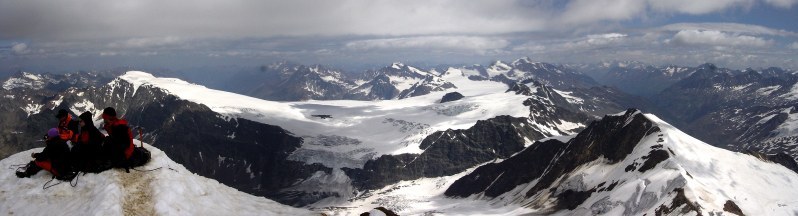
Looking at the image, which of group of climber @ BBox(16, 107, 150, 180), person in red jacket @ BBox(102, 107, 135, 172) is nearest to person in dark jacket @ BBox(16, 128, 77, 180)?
group of climber @ BBox(16, 107, 150, 180)

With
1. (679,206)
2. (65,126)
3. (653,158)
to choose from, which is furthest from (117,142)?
(653,158)

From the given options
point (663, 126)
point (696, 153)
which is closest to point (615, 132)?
point (663, 126)

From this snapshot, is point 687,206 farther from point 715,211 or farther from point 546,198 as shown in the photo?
point 546,198

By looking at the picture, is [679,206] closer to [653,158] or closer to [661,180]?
[661,180]

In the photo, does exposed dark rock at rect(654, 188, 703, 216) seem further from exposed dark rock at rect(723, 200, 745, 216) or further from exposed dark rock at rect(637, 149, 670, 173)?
exposed dark rock at rect(637, 149, 670, 173)

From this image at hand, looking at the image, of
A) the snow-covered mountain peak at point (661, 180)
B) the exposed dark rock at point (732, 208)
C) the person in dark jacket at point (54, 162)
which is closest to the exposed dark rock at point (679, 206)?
the snow-covered mountain peak at point (661, 180)

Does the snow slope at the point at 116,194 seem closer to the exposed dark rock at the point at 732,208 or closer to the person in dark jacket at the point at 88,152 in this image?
the person in dark jacket at the point at 88,152
